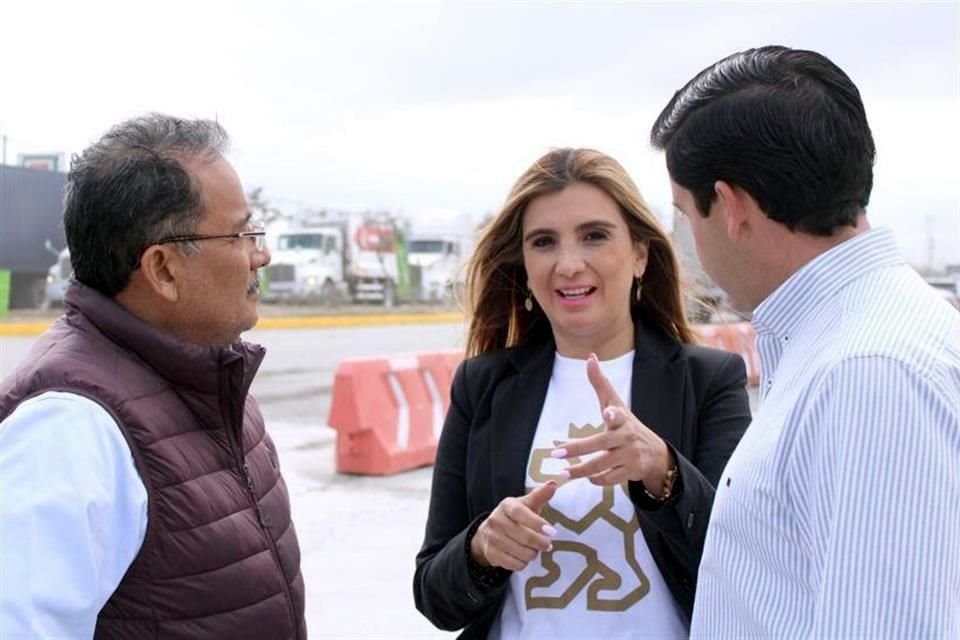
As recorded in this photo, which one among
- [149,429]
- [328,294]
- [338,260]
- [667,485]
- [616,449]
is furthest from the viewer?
[328,294]

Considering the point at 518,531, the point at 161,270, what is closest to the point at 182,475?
the point at 161,270

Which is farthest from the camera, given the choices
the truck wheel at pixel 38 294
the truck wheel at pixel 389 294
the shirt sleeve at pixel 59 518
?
the truck wheel at pixel 389 294

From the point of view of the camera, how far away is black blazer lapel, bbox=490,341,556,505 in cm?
251

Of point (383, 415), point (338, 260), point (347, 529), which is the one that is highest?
point (383, 415)

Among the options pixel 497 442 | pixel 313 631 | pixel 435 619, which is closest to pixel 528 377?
pixel 497 442

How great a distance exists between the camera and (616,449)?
2.13 meters

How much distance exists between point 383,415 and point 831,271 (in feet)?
25.3

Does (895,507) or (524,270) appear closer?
(895,507)

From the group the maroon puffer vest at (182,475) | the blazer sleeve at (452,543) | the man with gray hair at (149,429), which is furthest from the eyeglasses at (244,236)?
the blazer sleeve at (452,543)

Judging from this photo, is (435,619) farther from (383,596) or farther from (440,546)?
(383,596)

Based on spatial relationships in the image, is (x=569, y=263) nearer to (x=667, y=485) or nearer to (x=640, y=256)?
(x=640, y=256)

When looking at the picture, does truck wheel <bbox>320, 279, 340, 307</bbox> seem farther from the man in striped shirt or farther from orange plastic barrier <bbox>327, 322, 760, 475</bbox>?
the man in striped shirt

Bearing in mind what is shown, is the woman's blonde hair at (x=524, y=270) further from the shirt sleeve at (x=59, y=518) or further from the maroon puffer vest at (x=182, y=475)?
the shirt sleeve at (x=59, y=518)

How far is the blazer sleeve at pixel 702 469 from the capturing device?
223 cm
